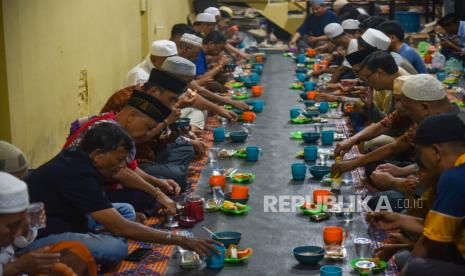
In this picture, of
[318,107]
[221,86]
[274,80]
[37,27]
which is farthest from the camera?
[274,80]

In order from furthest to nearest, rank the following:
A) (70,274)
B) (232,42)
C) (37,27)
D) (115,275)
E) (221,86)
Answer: (232,42) → (221,86) → (37,27) → (115,275) → (70,274)

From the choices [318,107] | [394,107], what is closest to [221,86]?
[318,107]

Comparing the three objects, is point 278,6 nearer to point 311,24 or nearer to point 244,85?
point 311,24

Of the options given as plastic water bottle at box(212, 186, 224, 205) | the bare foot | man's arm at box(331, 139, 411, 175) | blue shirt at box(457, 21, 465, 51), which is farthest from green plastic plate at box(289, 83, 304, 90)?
the bare foot

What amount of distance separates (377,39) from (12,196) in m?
5.39

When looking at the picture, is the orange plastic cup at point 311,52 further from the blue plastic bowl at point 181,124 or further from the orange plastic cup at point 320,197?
the orange plastic cup at point 320,197

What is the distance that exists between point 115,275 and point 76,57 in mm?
3339

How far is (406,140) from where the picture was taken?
5457 millimetres

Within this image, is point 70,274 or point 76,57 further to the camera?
point 76,57

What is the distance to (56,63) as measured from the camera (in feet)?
21.5

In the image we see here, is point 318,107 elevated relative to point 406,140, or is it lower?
lower

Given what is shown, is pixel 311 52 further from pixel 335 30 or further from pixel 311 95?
pixel 311 95

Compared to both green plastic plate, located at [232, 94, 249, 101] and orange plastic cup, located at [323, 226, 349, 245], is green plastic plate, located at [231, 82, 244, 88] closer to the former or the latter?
green plastic plate, located at [232, 94, 249, 101]

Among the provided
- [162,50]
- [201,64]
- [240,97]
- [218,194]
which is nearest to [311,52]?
[201,64]
